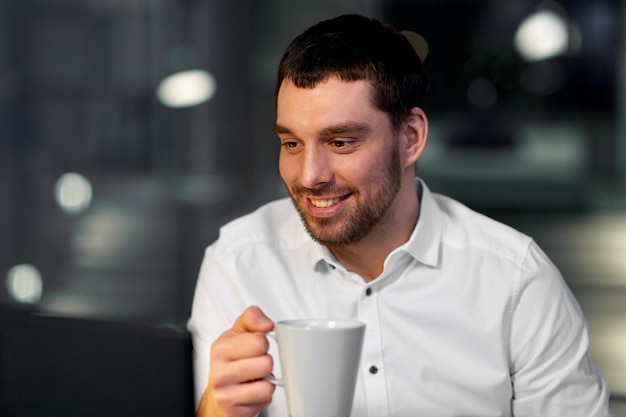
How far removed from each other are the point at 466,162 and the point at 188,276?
136cm

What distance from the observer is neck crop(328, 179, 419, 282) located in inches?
64.9

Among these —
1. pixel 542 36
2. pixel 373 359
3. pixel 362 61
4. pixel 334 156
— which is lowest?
pixel 373 359

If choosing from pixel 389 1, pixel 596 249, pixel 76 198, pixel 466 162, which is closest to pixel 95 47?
pixel 76 198

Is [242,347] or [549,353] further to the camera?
[549,353]

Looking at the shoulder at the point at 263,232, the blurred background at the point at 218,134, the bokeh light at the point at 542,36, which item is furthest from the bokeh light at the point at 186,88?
the shoulder at the point at 263,232

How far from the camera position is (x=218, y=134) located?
4020 mm

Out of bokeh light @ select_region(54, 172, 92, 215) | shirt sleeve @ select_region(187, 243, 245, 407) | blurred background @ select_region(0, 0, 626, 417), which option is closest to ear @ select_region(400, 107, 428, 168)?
shirt sleeve @ select_region(187, 243, 245, 407)

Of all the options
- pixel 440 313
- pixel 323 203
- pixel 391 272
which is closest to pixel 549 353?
pixel 440 313

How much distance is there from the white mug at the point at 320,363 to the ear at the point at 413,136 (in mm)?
739

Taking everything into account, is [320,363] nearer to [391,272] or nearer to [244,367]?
[244,367]

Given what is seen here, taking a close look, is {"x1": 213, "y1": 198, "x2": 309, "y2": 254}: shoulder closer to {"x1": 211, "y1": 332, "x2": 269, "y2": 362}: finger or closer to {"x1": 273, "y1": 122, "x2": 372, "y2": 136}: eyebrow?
{"x1": 273, "y1": 122, "x2": 372, "y2": 136}: eyebrow

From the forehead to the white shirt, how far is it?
257 millimetres

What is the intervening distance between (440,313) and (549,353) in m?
0.20

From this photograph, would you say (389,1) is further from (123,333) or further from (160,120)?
(123,333)
